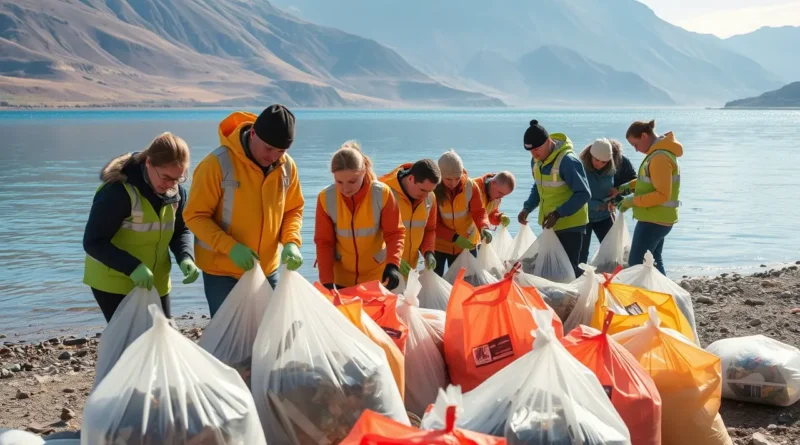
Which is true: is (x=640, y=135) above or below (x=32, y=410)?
above

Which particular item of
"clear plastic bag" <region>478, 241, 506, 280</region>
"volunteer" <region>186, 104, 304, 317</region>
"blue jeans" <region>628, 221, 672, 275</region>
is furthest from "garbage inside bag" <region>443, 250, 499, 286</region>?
"volunteer" <region>186, 104, 304, 317</region>

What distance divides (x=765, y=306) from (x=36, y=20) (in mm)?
180317

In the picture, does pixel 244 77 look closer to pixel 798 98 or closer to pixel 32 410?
pixel 798 98

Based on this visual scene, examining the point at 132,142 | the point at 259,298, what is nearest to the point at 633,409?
the point at 259,298

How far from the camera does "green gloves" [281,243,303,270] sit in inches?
126

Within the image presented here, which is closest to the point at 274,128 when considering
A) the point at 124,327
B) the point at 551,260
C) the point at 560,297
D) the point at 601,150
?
the point at 124,327

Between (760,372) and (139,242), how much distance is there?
309 cm

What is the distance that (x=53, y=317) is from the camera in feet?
25.0

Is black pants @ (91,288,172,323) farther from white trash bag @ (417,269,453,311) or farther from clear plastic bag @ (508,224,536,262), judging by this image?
clear plastic bag @ (508,224,536,262)

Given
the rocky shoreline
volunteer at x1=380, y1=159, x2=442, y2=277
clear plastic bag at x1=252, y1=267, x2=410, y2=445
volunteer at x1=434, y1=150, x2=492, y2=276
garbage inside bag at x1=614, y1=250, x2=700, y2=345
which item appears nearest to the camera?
clear plastic bag at x1=252, y1=267, x2=410, y2=445

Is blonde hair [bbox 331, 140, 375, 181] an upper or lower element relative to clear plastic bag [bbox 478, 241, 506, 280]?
upper

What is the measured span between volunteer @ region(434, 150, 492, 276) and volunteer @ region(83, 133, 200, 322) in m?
1.93

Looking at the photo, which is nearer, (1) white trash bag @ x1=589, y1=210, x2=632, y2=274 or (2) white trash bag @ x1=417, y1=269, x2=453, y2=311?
(2) white trash bag @ x1=417, y1=269, x2=453, y2=311

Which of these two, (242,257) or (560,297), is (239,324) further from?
(560,297)
